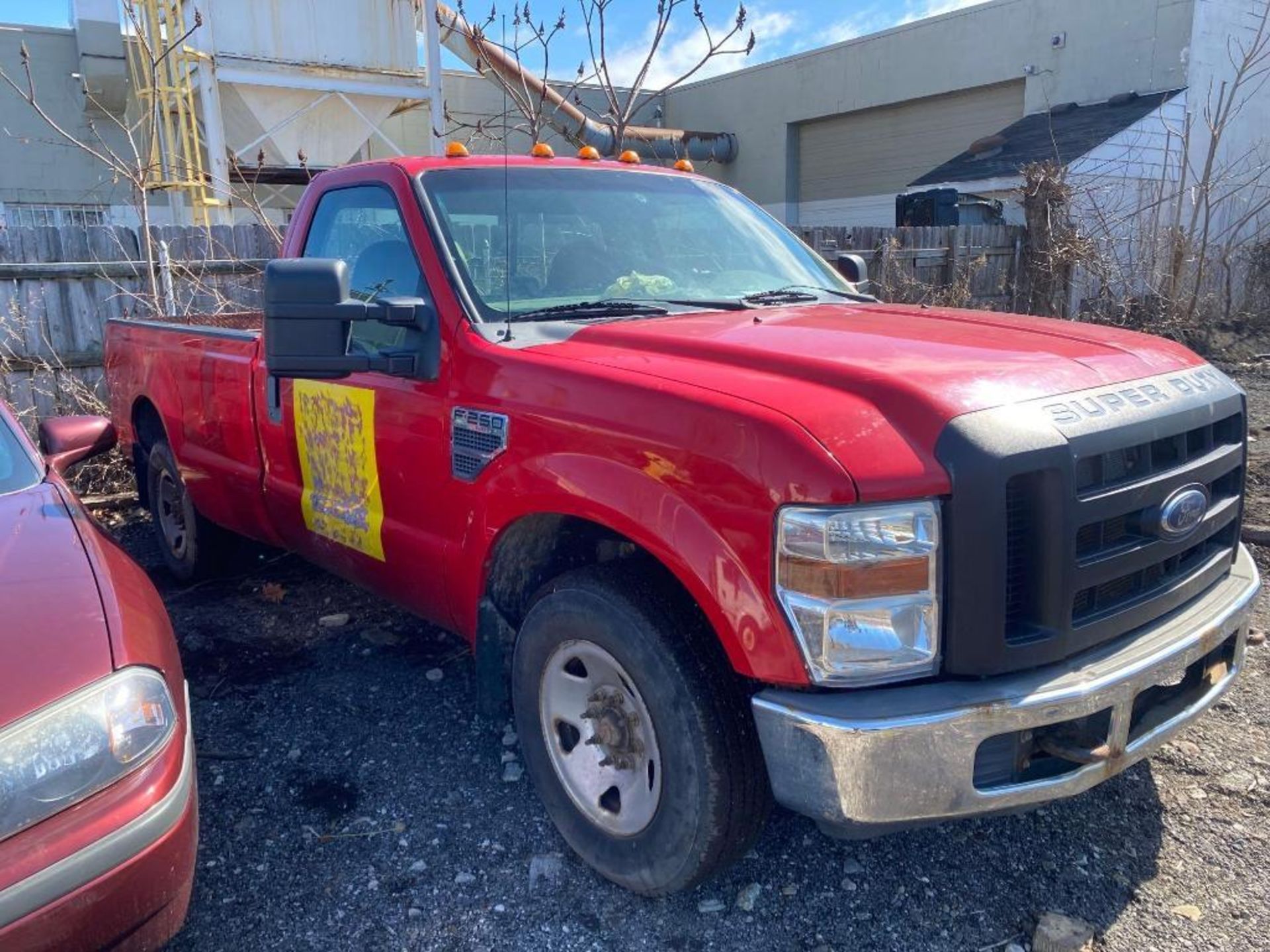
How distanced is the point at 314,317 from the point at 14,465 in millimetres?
1168

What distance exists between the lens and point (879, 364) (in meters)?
2.42

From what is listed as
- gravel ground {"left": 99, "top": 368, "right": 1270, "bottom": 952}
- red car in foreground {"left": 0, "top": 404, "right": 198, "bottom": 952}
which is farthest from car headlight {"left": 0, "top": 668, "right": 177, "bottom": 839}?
gravel ground {"left": 99, "top": 368, "right": 1270, "bottom": 952}

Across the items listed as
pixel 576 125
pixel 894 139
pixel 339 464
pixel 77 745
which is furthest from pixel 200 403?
pixel 894 139

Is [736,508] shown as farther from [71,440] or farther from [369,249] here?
[71,440]

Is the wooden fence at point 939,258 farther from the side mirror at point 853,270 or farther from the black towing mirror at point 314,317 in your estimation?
the black towing mirror at point 314,317

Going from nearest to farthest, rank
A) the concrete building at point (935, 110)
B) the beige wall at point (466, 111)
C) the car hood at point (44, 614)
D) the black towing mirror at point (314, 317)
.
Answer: the car hood at point (44, 614), the black towing mirror at point (314, 317), the concrete building at point (935, 110), the beige wall at point (466, 111)

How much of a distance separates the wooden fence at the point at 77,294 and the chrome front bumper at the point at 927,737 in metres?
6.80

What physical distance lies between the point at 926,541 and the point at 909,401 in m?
0.33

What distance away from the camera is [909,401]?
2.22m

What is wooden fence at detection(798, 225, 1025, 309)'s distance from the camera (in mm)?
10742

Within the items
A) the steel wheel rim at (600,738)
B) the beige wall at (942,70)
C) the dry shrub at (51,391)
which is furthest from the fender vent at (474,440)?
the beige wall at (942,70)

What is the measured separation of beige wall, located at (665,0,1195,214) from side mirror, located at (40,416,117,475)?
1621cm

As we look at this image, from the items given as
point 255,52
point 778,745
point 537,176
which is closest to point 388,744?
point 778,745

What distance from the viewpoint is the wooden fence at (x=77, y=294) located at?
7090 mm
